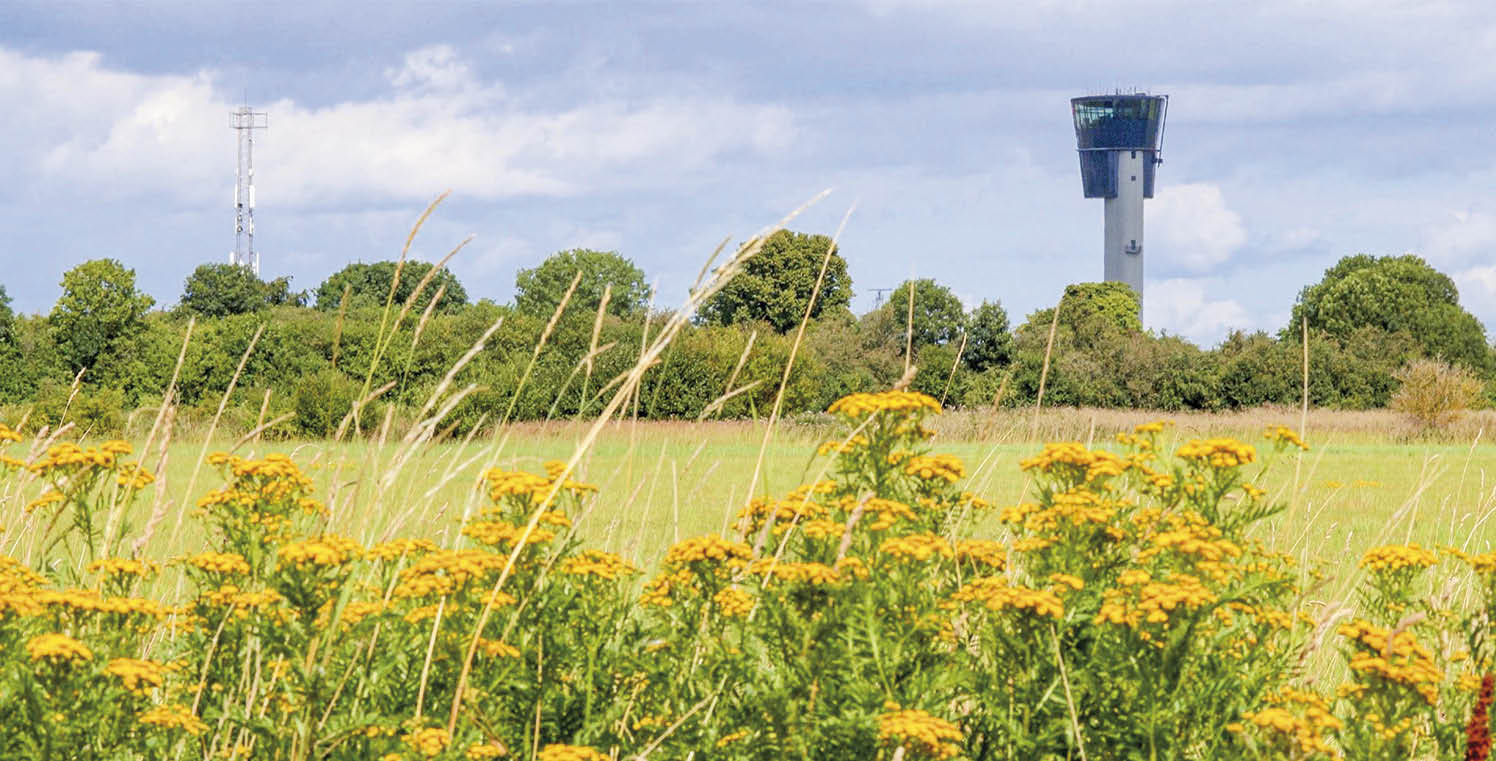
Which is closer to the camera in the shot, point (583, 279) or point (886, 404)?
point (886, 404)

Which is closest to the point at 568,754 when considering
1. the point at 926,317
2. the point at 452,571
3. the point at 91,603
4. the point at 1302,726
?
the point at 452,571

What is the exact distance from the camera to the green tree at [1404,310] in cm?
5441

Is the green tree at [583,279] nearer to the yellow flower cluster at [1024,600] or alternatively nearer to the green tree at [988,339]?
the green tree at [988,339]

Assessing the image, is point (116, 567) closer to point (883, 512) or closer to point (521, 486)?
point (521, 486)

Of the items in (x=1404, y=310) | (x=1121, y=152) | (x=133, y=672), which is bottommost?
(x=133, y=672)

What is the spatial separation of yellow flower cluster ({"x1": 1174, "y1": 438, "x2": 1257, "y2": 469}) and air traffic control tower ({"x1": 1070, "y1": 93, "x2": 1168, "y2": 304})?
13934cm

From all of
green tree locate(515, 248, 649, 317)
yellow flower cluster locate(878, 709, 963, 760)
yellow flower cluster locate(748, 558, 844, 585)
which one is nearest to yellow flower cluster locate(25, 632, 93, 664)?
yellow flower cluster locate(748, 558, 844, 585)

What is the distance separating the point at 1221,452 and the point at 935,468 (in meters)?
0.54

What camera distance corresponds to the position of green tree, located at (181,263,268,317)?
7050cm

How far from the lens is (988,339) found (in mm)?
49156

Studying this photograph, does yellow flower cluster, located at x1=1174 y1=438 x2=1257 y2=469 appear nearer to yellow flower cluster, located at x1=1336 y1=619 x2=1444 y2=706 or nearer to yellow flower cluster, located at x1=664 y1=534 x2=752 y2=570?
Answer: yellow flower cluster, located at x1=1336 y1=619 x2=1444 y2=706

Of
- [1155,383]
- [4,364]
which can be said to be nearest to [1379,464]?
[1155,383]

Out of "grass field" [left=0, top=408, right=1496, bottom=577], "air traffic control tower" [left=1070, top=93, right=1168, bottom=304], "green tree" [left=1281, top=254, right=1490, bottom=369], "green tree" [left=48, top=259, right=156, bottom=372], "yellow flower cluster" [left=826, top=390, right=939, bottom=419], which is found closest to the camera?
"yellow flower cluster" [left=826, top=390, right=939, bottom=419]

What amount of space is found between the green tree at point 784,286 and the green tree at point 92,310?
27.7m
